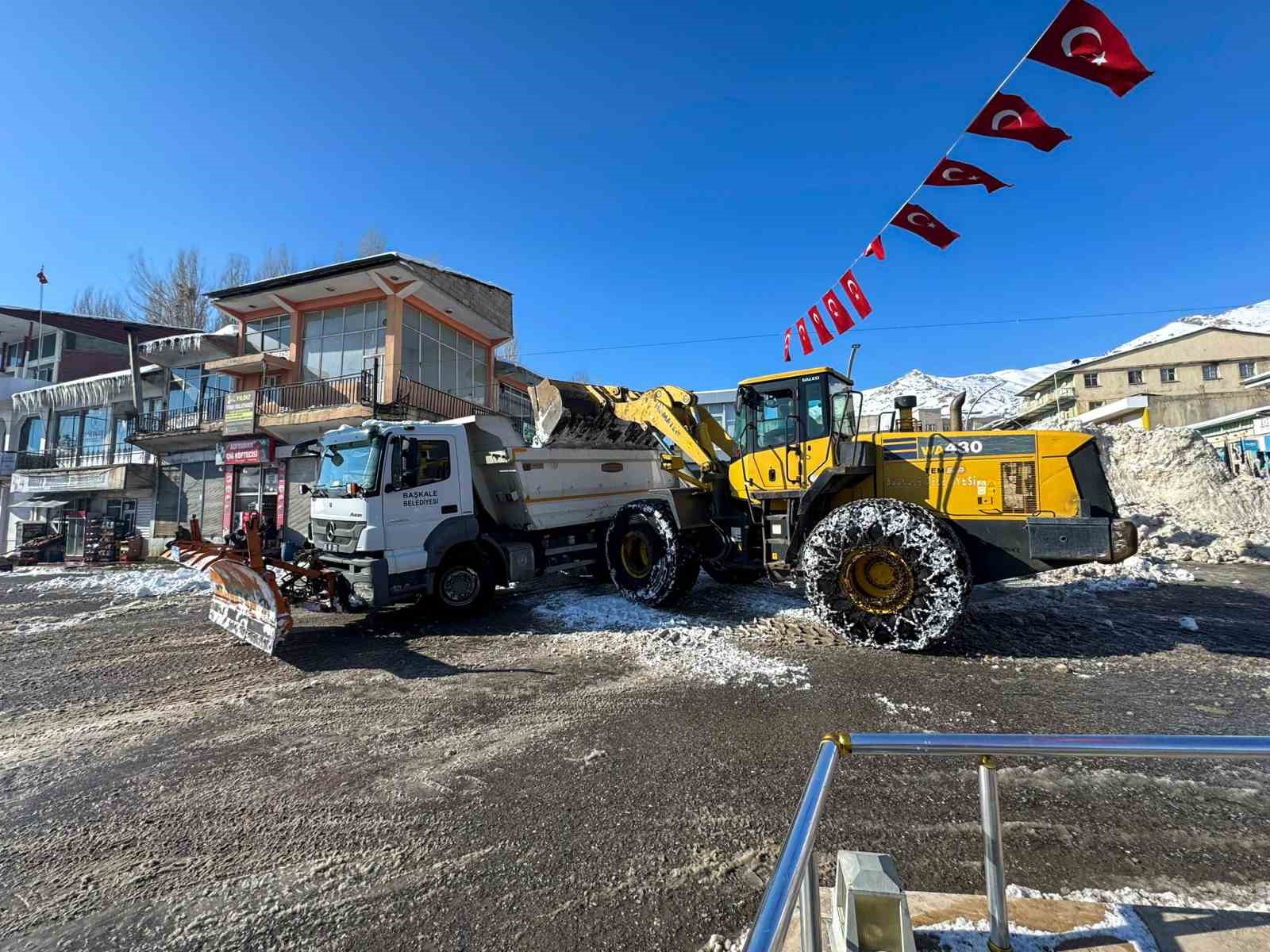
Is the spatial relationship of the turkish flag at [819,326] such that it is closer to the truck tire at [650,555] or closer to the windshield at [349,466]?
the truck tire at [650,555]

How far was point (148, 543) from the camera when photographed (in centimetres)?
1984

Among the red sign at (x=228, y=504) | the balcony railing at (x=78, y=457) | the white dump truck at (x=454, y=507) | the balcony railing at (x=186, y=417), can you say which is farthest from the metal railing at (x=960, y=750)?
the balcony railing at (x=78, y=457)

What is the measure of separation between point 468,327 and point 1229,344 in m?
55.5

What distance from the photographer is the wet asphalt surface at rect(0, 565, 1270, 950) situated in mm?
2480

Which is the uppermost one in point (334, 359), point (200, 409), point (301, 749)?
point (334, 359)

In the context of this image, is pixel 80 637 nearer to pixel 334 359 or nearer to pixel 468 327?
pixel 334 359

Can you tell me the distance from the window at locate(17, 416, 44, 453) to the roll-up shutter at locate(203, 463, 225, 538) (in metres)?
14.3

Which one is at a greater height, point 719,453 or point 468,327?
point 468,327

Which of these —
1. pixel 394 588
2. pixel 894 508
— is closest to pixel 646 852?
pixel 894 508

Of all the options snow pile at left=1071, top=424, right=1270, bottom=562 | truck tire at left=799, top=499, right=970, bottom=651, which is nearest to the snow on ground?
truck tire at left=799, top=499, right=970, bottom=651

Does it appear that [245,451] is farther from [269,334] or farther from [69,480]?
[69,480]

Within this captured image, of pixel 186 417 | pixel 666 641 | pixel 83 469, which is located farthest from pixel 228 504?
pixel 666 641

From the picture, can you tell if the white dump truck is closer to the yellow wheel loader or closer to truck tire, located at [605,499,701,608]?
truck tire, located at [605,499,701,608]

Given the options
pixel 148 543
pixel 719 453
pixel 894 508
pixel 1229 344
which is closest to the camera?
pixel 894 508
